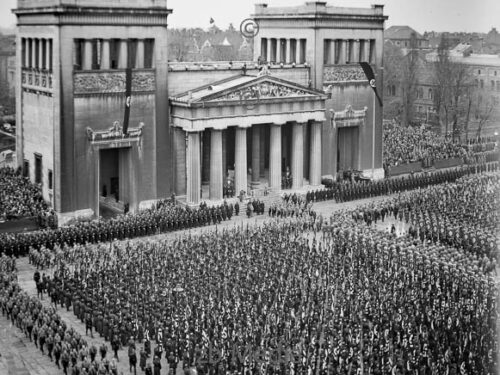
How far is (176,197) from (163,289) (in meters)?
21.5

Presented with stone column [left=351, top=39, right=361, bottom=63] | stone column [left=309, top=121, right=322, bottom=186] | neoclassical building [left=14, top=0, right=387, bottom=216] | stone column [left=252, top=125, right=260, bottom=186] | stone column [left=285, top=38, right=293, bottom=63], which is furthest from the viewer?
stone column [left=351, top=39, right=361, bottom=63]

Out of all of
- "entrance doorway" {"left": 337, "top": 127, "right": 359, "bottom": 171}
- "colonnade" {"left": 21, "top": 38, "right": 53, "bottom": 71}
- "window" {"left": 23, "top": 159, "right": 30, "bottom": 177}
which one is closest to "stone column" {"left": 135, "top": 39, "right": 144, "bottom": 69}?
"colonnade" {"left": 21, "top": 38, "right": 53, "bottom": 71}

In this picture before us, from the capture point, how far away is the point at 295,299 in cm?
3381

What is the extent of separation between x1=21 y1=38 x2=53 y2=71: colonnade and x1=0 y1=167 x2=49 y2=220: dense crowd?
24.3 feet

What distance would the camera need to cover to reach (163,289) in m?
35.4

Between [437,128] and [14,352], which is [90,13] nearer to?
[14,352]

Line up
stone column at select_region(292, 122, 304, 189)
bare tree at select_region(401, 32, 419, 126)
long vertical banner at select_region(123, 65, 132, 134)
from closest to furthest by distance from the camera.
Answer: long vertical banner at select_region(123, 65, 132, 134)
stone column at select_region(292, 122, 304, 189)
bare tree at select_region(401, 32, 419, 126)

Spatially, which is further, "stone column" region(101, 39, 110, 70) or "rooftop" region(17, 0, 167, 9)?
"stone column" region(101, 39, 110, 70)

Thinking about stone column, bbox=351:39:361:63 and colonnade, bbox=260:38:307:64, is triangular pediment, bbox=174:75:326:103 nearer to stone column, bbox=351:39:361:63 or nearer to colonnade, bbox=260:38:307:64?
colonnade, bbox=260:38:307:64

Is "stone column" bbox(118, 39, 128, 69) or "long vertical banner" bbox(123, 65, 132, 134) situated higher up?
"stone column" bbox(118, 39, 128, 69)

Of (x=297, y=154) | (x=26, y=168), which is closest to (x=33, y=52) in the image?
(x=26, y=168)

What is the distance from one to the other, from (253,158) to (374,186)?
29.8 feet

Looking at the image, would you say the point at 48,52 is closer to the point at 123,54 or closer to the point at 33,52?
the point at 33,52

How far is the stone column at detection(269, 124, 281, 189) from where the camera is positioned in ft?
193
